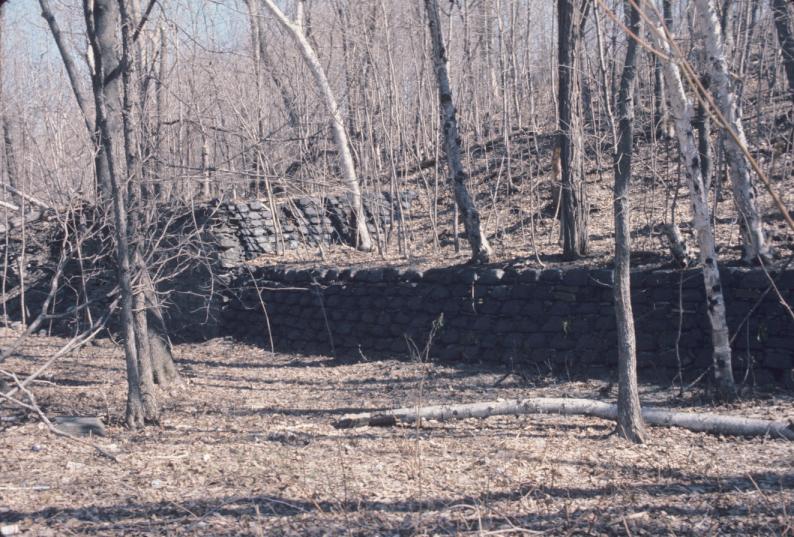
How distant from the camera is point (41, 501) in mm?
5070

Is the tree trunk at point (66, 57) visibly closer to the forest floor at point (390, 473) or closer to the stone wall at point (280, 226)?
the forest floor at point (390, 473)

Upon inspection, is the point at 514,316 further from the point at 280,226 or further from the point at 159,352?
the point at 280,226

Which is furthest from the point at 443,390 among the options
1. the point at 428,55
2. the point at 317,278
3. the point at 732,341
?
the point at 428,55

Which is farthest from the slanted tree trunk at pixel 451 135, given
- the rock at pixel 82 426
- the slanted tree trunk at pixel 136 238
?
the rock at pixel 82 426

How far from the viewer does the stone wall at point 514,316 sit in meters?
7.78

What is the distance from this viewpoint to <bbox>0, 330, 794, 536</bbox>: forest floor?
15.2 ft

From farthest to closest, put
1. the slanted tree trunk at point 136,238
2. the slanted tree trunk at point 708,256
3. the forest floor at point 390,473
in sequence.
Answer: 1. the slanted tree trunk at point 136,238
2. the slanted tree trunk at point 708,256
3. the forest floor at point 390,473

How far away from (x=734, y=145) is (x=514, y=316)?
3.40 m

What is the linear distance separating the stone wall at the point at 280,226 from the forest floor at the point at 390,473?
566cm

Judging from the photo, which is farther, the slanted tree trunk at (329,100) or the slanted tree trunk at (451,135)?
the slanted tree trunk at (329,100)

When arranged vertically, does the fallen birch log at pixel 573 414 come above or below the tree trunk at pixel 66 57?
below

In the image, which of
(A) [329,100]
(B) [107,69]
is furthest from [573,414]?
(A) [329,100]

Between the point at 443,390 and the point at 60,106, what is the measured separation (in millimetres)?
8456

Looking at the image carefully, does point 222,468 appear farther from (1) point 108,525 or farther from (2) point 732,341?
(2) point 732,341
